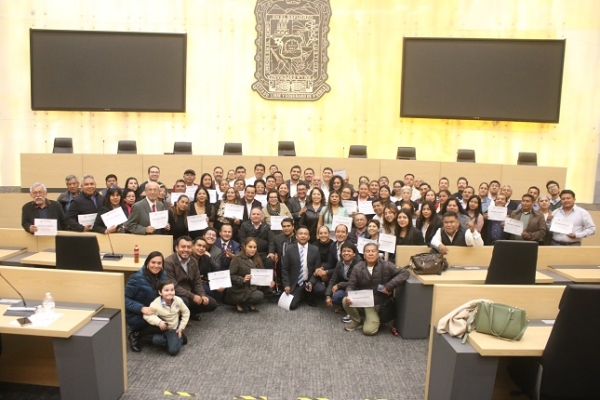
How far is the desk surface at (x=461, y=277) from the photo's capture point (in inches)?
200

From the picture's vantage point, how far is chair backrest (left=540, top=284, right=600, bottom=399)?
2920 mm

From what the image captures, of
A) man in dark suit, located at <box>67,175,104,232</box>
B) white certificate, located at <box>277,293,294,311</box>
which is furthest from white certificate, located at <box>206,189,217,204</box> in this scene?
white certificate, located at <box>277,293,294,311</box>

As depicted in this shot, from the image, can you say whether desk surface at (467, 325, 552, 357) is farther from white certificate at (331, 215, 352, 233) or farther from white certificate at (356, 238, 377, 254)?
white certificate at (331, 215, 352, 233)

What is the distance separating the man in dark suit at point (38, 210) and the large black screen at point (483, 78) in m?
8.93

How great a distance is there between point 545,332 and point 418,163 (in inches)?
282

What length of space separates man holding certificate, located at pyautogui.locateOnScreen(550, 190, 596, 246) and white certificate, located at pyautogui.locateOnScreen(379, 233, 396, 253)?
2.52m

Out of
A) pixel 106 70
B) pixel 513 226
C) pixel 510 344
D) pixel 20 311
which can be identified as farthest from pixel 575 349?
pixel 106 70

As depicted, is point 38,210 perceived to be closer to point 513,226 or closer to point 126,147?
point 126,147

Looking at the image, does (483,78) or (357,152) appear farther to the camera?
(483,78)

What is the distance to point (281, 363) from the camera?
4.71 m

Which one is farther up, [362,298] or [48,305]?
[48,305]

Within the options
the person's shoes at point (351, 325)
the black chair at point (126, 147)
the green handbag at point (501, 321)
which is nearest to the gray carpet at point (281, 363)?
the person's shoes at point (351, 325)

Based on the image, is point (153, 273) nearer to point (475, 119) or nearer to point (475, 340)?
point (475, 340)

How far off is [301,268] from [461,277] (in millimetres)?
2177
